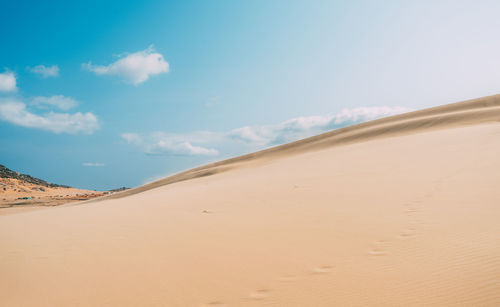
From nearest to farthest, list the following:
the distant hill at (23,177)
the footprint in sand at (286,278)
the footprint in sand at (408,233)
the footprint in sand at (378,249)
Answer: the footprint in sand at (286,278) → the footprint in sand at (378,249) → the footprint in sand at (408,233) → the distant hill at (23,177)

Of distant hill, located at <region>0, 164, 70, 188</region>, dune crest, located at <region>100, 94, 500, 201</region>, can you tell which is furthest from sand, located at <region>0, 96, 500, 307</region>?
distant hill, located at <region>0, 164, 70, 188</region>

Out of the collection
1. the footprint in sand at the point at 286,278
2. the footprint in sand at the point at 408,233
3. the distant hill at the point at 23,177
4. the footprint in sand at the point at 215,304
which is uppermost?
the distant hill at the point at 23,177

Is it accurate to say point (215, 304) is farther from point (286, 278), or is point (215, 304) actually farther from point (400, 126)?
point (400, 126)

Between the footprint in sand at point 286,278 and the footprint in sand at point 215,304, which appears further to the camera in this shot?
the footprint in sand at point 286,278

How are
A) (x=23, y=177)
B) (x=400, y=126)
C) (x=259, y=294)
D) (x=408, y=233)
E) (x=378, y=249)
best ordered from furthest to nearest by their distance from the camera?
(x=23, y=177) < (x=400, y=126) < (x=408, y=233) < (x=378, y=249) < (x=259, y=294)

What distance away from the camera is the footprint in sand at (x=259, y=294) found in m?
2.29

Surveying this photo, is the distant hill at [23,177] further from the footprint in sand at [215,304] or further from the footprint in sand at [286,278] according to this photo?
the footprint in sand at [286,278]

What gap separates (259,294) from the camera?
235cm

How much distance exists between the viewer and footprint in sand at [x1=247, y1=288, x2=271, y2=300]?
2.29 m

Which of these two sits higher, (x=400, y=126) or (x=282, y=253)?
(x=400, y=126)

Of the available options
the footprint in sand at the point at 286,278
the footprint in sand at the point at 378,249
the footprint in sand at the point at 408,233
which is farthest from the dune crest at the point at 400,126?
the footprint in sand at the point at 286,278

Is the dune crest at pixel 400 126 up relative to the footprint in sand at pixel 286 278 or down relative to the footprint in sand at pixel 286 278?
up

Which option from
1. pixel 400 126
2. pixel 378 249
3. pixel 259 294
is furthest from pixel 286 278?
pixel 400 126

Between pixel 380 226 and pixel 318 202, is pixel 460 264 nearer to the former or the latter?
pixel 380 226
